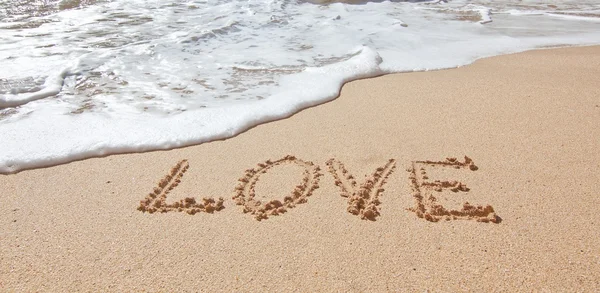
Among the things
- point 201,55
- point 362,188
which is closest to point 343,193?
point 362,188

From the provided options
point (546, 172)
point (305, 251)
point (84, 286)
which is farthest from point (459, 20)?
point (84, 286)

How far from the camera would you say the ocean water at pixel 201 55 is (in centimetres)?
290

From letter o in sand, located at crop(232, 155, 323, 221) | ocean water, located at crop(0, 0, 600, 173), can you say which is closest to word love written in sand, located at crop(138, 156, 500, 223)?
letter o in sand, located at crop(232, 155, 323, 221)

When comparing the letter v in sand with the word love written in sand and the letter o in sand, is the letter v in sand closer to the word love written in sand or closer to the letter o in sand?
the word love written in sand

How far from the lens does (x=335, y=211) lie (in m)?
2.08

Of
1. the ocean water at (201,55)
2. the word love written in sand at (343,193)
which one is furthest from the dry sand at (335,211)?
the ocean water at (201,55)

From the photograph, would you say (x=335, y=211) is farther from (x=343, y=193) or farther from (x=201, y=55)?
(x=201, y=55)

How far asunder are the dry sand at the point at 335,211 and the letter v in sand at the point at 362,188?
0.4 inches

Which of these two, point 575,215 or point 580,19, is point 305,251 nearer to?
point 575,215

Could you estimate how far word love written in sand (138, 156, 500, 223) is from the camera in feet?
6.79

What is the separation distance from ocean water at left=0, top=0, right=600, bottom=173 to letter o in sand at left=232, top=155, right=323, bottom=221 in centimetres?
54

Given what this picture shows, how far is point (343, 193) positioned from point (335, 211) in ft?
0.54

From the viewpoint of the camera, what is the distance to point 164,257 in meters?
1.81

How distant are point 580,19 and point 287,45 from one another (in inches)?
192
